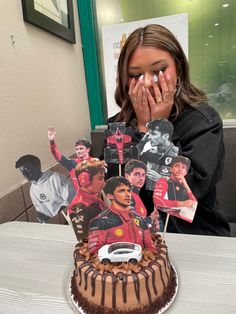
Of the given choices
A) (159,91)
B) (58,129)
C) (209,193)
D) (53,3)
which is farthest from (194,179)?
(53,3)

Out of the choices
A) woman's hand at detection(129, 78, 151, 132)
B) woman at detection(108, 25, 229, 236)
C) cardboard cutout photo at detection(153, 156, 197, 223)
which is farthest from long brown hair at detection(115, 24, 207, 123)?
cardboard cutout photo at detection(153, 156, 197, 223)

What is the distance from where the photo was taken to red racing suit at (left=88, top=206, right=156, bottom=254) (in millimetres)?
500

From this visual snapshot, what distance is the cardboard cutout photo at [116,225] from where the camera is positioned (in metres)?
0.49

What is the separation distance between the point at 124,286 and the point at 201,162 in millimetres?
425

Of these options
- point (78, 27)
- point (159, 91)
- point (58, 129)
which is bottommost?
point (58, 129)

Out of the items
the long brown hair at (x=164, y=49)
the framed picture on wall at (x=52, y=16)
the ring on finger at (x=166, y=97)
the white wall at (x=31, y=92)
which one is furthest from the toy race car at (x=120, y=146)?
the framed picture on wall at (x=52, y=16)

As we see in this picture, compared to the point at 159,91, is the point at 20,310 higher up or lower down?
lower down

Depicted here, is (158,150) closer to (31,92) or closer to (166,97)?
(166,97)

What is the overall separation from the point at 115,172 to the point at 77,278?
1.35 feet

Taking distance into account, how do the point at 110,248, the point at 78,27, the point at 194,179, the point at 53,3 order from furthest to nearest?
the point at 78,27, the point at 53,3, the point at 194,179, the point at 110,248

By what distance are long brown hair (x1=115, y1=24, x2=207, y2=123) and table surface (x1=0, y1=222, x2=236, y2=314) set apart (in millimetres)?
458

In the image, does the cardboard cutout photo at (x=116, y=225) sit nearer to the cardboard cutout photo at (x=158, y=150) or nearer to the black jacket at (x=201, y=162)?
the cardboard cutout photo at (x=158, y=150)

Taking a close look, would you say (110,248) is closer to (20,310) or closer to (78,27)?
(20,310)

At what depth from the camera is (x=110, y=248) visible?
0.49m
